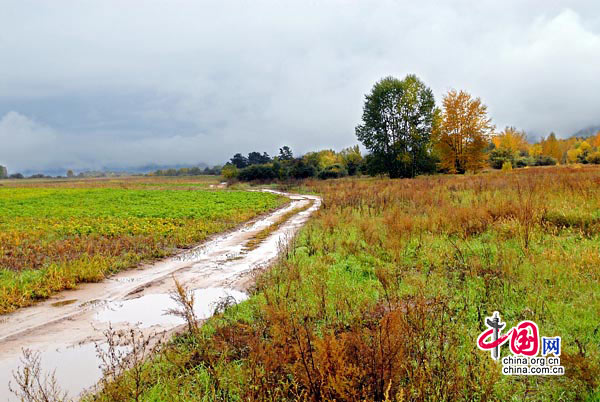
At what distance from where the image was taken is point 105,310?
679cm

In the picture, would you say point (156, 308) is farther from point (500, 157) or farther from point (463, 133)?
point (500, 157)

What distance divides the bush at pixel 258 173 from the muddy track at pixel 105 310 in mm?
51413

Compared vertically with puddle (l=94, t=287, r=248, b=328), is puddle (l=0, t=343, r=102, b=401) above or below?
above

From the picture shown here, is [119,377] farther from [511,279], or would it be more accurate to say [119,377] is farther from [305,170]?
[305,170]

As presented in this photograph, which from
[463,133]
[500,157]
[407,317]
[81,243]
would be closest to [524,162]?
[500,157]

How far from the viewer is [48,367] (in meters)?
4.71

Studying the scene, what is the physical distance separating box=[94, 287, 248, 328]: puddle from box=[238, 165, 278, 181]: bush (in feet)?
177

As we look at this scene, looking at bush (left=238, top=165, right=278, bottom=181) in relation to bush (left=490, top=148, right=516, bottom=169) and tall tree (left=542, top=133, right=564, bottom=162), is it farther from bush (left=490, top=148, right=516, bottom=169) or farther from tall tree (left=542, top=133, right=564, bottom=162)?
tall tree (left=542, top=133, right=564, bottom=162)

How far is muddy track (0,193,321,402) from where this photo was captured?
4.88 metres

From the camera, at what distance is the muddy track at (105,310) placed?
4879 mm

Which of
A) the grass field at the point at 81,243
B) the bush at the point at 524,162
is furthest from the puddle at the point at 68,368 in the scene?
the bush at the point at 524,162

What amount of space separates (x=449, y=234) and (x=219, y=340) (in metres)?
7.71

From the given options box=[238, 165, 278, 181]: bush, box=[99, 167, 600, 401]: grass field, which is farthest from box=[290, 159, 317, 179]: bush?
box=[99, 167, 600, 401]: grass field

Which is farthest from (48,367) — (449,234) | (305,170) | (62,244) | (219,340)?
(305,170)
